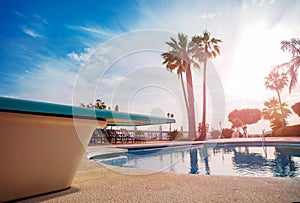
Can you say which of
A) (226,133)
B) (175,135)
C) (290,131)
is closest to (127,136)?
(175,135)

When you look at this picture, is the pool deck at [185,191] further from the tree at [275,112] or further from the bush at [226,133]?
the tree at [275,112]

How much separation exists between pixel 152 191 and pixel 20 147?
1.53 meters

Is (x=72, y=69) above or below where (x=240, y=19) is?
below

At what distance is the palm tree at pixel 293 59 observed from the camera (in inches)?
603

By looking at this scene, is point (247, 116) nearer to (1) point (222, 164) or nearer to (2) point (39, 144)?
(1) point (222, 164)

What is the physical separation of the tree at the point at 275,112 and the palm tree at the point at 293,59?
37.5ft

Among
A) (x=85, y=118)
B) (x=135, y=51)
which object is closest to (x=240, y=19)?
(x=135, y=51)

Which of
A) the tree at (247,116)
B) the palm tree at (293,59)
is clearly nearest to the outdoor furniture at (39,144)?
the palm tree at (293,59)

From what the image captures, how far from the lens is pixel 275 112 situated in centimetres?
2894

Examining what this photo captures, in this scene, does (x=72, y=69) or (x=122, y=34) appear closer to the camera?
(x=122, y=34)

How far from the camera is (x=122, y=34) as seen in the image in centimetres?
877

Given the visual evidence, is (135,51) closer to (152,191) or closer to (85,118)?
(85,118)

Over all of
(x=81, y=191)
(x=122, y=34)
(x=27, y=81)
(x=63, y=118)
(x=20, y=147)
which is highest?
(x=122, y=34)

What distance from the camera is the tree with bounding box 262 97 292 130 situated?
25.9 metres
